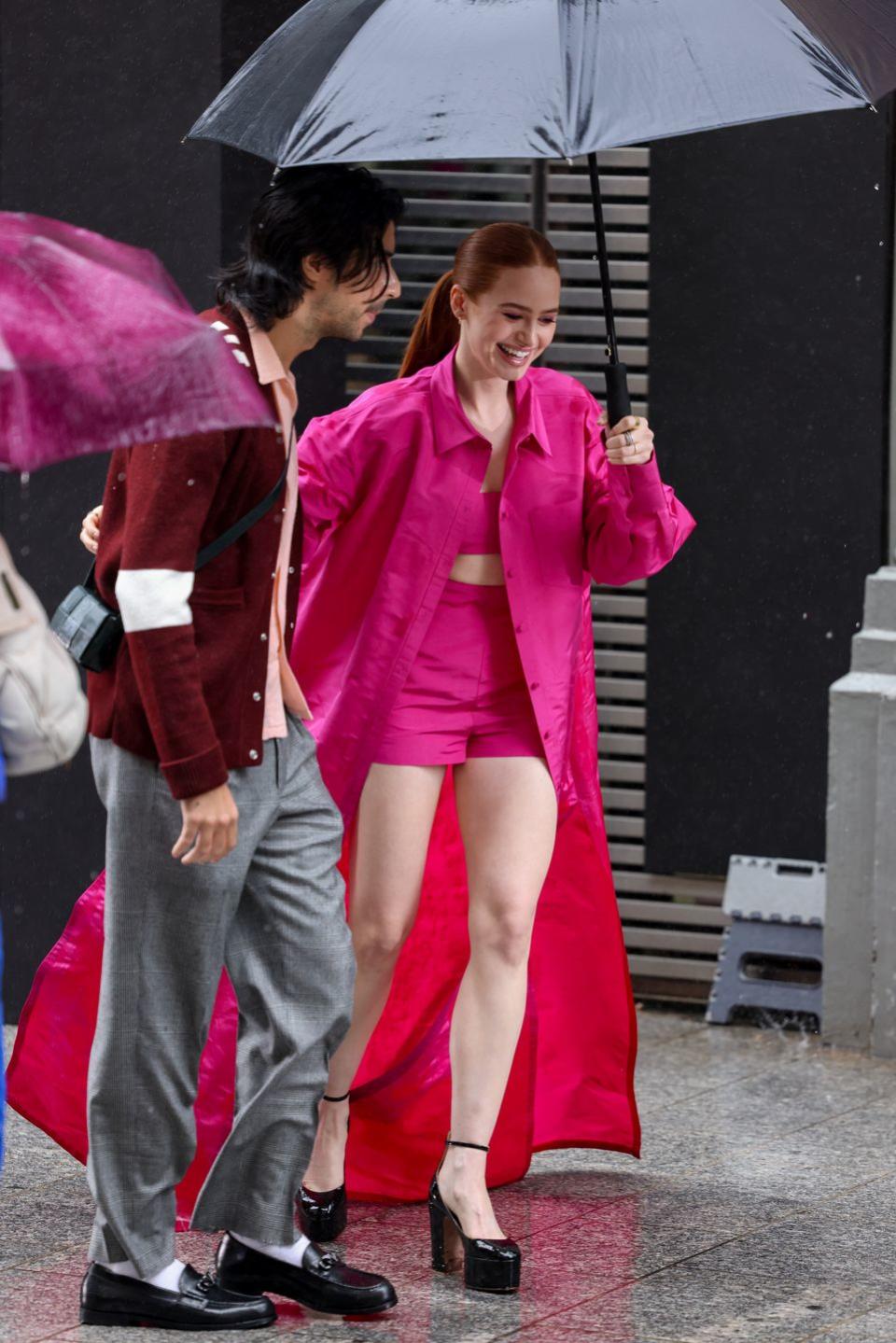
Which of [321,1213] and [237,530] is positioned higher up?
[237,530]

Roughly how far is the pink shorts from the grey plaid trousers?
0.45m

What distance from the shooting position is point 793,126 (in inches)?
264

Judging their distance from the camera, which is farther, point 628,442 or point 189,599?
point 628,442

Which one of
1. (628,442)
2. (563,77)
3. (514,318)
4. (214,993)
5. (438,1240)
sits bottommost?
(438,1240)

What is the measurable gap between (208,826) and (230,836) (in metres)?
0.05

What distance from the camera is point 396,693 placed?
4.72 meters

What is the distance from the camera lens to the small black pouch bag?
401 cm

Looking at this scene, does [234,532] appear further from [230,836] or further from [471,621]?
[471,621]

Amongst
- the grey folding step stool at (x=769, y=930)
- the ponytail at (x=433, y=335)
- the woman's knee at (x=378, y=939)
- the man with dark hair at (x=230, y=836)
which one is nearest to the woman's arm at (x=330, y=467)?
the ponytail at (x=433, y=335)

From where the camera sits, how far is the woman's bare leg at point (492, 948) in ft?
15.1

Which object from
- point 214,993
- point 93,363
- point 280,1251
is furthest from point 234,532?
point 280,1251

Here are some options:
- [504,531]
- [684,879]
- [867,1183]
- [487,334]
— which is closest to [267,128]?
[487,334]

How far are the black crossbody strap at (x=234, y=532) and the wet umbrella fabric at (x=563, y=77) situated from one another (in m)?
0.62

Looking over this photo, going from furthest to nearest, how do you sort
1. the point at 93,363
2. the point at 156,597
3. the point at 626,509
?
1. the point at 626,509
2. the point at 156,597
3. the point at 93,363
